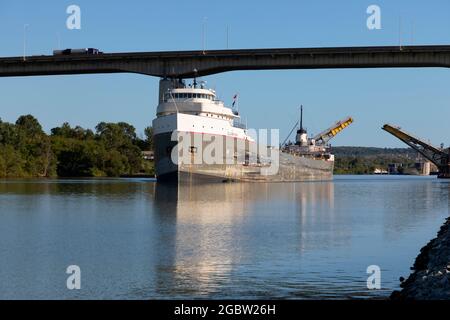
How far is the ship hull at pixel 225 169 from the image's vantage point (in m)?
67.8

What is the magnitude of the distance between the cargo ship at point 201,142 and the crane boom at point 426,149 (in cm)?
2445

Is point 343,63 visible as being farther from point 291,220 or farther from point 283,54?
point 291,220

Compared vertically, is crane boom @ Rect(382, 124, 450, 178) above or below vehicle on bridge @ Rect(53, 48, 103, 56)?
below

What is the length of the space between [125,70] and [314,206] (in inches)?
1394

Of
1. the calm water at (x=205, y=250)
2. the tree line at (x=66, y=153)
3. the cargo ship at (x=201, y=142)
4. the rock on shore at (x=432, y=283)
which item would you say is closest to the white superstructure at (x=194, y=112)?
the cargo ship at (x=201, y=142)

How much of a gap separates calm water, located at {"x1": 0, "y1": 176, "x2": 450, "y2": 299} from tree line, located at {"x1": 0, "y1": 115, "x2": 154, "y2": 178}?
75334 millimetres

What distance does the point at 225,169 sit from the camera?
244 feet

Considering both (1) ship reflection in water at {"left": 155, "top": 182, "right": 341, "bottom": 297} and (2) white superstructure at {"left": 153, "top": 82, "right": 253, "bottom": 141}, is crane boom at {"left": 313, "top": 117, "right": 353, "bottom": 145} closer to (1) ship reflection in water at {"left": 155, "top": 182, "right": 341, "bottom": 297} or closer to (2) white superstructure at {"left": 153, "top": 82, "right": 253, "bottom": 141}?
(2) white superstructure at {"left": 153, "top": 82, "right": 253, "bottom": 141}

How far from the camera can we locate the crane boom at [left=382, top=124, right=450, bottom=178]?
10669cm

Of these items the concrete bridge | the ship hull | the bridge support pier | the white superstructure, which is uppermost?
the concrete bridge

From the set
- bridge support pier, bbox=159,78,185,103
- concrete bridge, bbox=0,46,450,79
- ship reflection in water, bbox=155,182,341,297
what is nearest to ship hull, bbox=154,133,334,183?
bridge support pier, bbox=159,78,185,103

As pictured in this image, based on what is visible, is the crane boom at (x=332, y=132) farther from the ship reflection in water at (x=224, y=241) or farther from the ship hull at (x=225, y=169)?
the ship reflection in water at (x=224, y=241)

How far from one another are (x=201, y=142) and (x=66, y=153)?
6304 centimetres

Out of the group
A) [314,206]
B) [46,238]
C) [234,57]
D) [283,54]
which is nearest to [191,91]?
[234,57]
